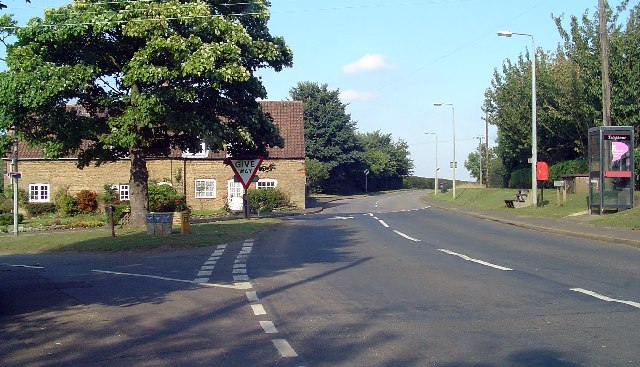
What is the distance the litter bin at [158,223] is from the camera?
77.7ft

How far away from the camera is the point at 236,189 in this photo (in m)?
51.3

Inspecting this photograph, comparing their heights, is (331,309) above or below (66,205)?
below

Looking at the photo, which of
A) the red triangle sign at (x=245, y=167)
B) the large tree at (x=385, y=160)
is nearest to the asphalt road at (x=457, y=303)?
the red triangle sign at (x=245, y=167)

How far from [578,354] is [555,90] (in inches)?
1389

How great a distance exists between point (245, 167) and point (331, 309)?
60.3 feet

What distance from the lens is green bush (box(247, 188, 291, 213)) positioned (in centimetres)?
4656

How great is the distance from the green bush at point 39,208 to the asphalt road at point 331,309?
30.4 metres

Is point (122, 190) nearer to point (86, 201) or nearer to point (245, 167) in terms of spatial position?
point (86, 201)

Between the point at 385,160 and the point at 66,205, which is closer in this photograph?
the point at 66,205

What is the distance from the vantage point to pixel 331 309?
991cm

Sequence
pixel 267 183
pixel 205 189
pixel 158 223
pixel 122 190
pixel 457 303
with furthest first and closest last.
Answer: pixel 267 183 < pixel 205 189 < pixel 122 190 < pixel 158 223 < pixel 457 303

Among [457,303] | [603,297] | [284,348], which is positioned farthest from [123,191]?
[284,348]

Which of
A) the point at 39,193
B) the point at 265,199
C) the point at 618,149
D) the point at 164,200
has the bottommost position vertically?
the point at 265,199

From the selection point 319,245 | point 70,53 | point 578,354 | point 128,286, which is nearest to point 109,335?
point 128,286
